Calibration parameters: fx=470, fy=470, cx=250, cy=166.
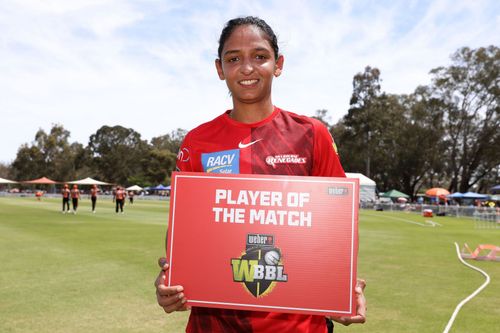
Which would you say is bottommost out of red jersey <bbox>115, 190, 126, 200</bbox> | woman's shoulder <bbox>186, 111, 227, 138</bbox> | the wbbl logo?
the wbbl logo

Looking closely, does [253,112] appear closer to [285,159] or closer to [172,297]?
[285,159]

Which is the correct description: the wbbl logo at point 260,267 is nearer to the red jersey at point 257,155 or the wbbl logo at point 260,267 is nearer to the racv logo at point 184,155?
the red jersey at point 257,155

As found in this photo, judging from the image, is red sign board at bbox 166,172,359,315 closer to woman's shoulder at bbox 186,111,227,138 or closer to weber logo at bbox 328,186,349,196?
weber logo at bbox 328,186,349,196

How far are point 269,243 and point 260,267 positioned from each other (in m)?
0.11

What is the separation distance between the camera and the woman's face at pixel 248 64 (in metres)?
2.42

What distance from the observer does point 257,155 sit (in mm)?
2395

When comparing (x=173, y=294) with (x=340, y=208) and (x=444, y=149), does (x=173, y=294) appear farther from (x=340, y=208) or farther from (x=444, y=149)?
(x=444, y=149)

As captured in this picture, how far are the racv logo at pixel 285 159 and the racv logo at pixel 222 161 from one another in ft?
0.55

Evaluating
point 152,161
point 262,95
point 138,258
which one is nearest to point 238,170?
point 262,95

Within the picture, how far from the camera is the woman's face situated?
242 centimetres

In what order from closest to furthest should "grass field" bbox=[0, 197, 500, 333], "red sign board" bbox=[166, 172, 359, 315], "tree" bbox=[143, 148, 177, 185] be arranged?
1. "red sign board" bbox=[166, 172, 359, 315]
2. "grass field" bbox=[0, 197, 500, 333]
3. "tree" bbox=[143, 148, 177, 185]

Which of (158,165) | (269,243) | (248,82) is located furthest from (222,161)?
(158,165)

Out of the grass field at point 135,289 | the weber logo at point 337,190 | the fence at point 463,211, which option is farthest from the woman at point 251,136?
the fence at point 463,211

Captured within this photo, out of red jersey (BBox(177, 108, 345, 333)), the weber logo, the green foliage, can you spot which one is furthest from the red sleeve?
the green foliage
